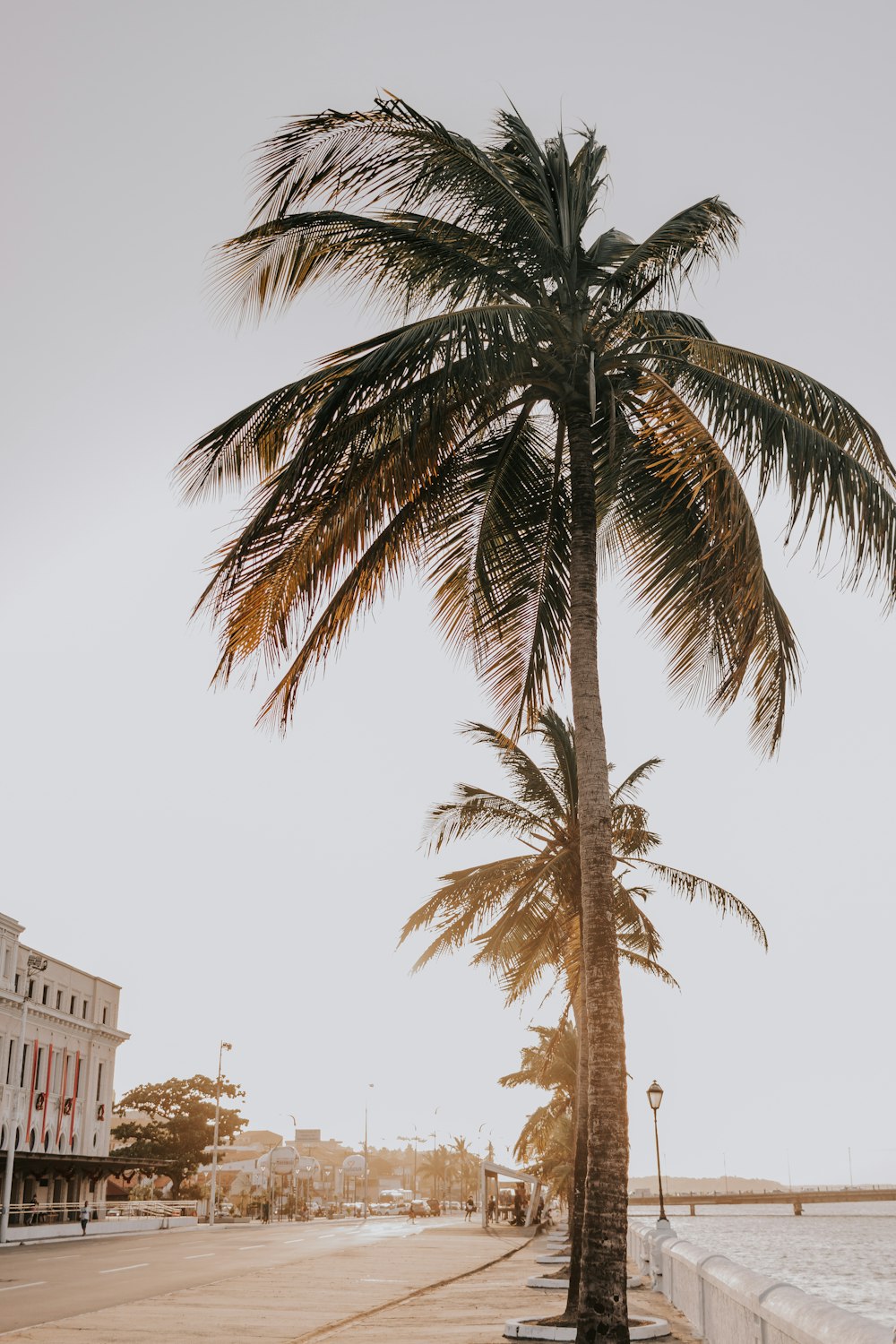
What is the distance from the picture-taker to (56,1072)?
204 feet

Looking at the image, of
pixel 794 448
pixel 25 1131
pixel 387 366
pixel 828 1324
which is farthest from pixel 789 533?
pixel 25 1131

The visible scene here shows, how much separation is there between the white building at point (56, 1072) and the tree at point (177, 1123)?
1226 cm

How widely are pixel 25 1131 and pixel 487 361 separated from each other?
57.6 metres

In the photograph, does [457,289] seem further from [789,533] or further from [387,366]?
[789,533]

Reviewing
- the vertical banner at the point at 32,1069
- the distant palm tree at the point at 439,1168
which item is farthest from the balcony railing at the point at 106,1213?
the distant palm tree at the point at 439,1168

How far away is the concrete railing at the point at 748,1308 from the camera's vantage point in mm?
5012

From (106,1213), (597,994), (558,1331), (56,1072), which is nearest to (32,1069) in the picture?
(56,1072)

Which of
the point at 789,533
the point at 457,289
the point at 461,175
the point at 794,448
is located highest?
the point at 461,175

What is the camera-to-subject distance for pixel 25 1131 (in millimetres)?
57250

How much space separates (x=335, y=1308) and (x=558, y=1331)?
466 centimetres

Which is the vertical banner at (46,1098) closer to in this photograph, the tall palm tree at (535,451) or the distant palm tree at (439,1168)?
the tall palm tree at (535,451)

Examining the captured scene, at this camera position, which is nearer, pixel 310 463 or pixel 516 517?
pixel 310 463

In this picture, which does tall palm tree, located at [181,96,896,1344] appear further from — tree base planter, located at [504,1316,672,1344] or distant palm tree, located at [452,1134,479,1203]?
distant palm tree, located at [452,1134,479,1203]

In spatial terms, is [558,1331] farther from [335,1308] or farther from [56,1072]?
[56,1072]
